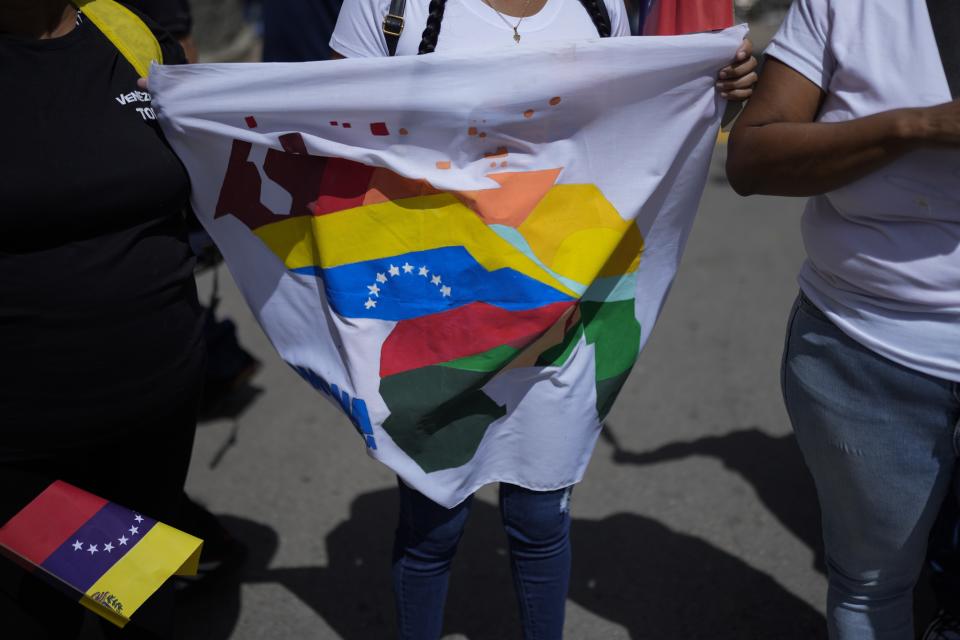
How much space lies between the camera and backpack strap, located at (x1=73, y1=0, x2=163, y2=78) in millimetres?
1952

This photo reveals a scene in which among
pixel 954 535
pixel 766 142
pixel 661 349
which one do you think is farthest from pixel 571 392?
pixel 661 349

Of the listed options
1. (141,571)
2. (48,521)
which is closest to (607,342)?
(141,571)

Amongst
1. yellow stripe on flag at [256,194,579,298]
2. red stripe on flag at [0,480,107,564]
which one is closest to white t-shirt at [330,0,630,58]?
yellow stripe on flag at [256,194,579,298]

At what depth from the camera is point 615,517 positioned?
3.18 metres

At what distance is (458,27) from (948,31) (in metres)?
0.89

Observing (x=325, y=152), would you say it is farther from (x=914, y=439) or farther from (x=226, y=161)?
(x=914, y=439)

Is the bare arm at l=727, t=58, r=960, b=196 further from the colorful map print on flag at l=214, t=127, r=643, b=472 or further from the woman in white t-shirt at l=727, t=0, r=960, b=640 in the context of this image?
the colorful map print on flag at l=214, t=127, r=643, b=472

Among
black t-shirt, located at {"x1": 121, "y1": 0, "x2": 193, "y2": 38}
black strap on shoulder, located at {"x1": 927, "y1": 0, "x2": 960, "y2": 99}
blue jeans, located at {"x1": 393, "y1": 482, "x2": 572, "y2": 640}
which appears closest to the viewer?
black strap on shoulder, located at {"x1": 927, "y1": 0, "x2": 960, "y2": 99}

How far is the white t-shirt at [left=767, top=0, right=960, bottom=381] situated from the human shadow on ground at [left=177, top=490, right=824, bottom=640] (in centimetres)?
123

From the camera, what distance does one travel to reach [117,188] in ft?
6.06

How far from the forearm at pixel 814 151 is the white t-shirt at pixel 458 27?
42cm

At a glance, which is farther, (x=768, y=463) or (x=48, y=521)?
(x=768, y=463)

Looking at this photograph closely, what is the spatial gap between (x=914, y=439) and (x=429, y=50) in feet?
3.88

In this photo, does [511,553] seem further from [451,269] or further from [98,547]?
[98,547]
